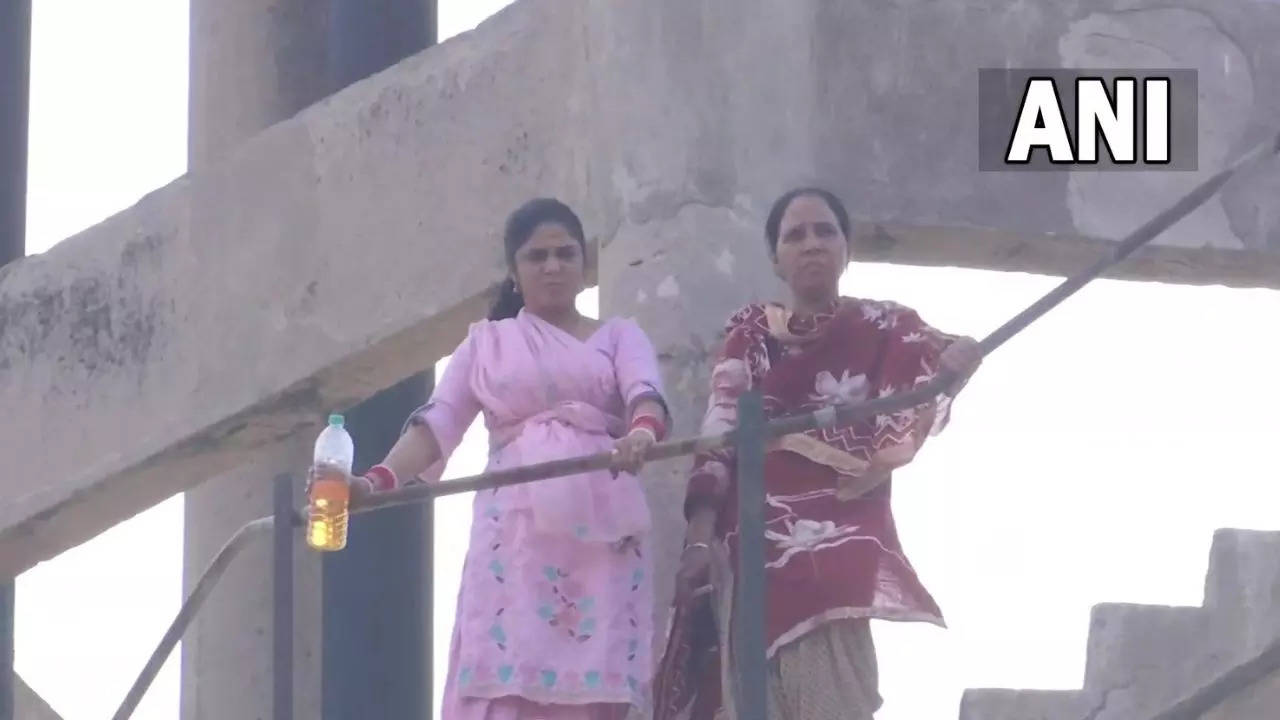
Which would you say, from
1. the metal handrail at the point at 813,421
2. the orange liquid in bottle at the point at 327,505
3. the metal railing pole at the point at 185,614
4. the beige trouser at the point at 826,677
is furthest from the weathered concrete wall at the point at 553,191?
the metal handrail at the point at 813,421

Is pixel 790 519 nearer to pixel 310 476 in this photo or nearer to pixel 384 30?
pixel 310 476

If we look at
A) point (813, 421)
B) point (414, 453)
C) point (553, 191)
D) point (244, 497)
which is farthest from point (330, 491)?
point (244, 497)

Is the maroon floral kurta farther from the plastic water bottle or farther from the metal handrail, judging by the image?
the plastic water bottle

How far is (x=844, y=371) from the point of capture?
7051mm

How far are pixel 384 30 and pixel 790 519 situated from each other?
460cm

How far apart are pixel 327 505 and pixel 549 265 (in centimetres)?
96

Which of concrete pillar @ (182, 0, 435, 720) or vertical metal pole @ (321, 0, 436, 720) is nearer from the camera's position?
vertical metal pole @ (321, 0, 436, 720)

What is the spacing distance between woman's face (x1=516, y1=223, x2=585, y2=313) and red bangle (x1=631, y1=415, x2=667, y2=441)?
554 mm

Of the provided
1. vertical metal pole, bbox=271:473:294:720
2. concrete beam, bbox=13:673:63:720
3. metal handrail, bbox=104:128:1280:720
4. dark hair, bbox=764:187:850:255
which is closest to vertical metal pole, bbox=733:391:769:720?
metal handrail, bbox=104:128:1280:720

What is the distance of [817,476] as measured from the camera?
6934mm

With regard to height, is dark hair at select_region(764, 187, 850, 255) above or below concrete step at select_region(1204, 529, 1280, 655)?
above

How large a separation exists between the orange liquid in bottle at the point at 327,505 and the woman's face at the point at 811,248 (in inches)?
47.5

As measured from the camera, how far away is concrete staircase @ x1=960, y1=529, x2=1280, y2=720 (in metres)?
8.01

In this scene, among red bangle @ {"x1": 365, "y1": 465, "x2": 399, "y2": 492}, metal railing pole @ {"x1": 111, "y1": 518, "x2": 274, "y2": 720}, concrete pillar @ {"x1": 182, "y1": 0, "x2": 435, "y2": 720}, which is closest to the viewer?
red bangle @ {"x1": 365, "y1": 465, "x2": 399, "y2": 492}
